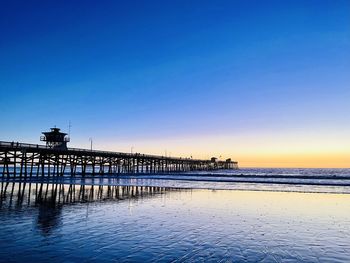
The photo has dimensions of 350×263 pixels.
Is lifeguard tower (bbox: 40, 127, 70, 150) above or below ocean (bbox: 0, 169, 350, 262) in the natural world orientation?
above

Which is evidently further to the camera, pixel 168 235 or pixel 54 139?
pixel 54 139

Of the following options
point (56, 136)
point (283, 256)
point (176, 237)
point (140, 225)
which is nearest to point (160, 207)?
point (140, 225)

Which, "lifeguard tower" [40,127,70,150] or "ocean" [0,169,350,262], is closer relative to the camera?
"ocean" [0,169,350,262]

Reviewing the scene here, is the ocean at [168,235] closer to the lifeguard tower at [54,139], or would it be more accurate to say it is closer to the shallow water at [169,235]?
the shallow water at [169,235]

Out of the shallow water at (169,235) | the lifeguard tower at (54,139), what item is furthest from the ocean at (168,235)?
the lifeguard tower at (54,139)

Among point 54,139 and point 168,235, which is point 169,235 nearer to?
point 168,235

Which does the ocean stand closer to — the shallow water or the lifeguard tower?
Answer: the shallow water

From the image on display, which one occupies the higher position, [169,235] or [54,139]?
[54,139]

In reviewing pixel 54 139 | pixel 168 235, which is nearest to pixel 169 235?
pixel 168 235

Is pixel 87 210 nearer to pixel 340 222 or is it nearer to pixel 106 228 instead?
pixel 106 228

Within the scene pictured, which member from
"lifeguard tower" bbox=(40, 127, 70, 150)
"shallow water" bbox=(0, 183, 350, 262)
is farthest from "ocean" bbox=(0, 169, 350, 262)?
"lifeguard tower" bbox=(40, 127, 70, 150)

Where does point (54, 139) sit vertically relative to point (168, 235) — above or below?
above

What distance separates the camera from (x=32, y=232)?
9.37 metres

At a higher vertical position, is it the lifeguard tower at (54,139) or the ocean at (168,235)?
the lifeguard tower at (54,139)
